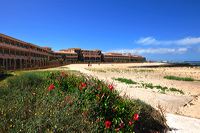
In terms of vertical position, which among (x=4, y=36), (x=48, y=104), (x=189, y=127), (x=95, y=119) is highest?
(x=4, y=36)

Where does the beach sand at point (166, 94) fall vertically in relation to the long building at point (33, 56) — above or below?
below

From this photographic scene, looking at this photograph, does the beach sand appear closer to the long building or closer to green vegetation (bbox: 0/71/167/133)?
green vegetation (bbox: 0/71/167/133)

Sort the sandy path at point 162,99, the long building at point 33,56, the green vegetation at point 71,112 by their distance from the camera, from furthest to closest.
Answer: the long building at point 33,56 → the sandy path at point 162,99 → the green vegetation at point 71,112

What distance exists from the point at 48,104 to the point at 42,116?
3.01ft

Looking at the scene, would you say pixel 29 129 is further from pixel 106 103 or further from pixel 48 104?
pixel 106 103

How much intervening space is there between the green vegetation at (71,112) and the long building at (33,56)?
96.5 ft

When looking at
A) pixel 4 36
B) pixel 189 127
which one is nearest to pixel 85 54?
pixel 4 36

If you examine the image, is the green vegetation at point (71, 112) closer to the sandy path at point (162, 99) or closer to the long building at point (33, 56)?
the sandy path at point (162, 99)

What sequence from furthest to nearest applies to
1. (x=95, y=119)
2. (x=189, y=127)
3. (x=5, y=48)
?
1. (x=5, y=48)
2. (x=189, y=127)
3. (x=95, y=119)

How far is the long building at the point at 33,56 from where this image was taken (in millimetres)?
58419

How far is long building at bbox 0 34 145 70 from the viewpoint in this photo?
192ft

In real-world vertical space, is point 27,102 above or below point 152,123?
above

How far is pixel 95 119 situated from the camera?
20.4 feet

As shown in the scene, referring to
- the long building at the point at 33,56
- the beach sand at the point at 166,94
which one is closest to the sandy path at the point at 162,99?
the beach sand at the point at 166,94
